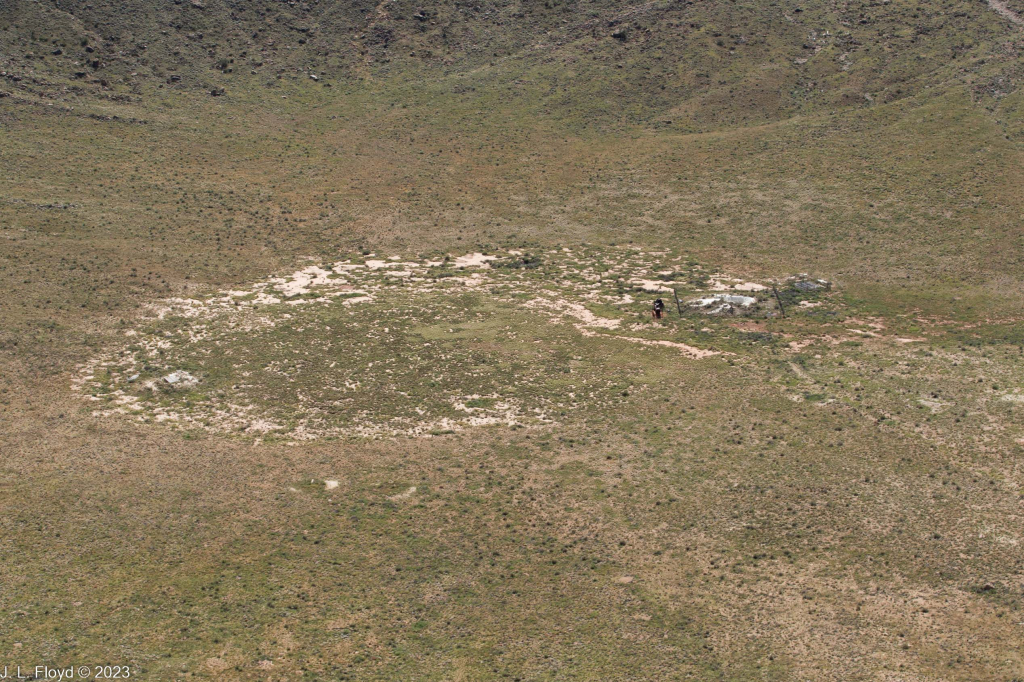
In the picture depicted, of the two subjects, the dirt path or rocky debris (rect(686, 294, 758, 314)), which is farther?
the dirt path

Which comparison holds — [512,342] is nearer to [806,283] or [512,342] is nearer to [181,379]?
[181,379]

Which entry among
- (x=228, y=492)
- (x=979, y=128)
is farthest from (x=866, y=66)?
(x=228, y=492)

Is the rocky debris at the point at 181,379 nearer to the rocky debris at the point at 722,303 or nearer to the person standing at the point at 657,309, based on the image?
the person standing at the point at 657,309

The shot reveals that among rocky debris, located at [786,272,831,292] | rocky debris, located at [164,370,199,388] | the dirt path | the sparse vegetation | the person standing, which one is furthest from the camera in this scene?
the dirt path

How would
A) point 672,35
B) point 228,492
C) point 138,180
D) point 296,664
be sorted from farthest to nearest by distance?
point 672,35 < point 138,180 < point 228,492 < point 296,664

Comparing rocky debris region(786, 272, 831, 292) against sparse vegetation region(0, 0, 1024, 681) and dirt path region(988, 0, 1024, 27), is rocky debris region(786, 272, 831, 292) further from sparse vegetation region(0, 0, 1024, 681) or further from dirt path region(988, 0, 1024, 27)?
dirt path region(988, 0, 1024, 27)

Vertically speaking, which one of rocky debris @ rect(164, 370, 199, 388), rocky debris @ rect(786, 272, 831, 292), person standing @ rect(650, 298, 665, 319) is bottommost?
rocky debris @ rect(164, 370, 199, 388)

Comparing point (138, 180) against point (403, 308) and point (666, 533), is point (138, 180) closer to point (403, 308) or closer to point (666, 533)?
point (403, 308)

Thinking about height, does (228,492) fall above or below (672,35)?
below

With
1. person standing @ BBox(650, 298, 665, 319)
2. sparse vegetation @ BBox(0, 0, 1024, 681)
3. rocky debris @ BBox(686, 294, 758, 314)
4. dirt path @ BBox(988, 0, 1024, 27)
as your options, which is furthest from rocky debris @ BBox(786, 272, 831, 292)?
dirt path @ BBox(988, 0, 1024, 27)
